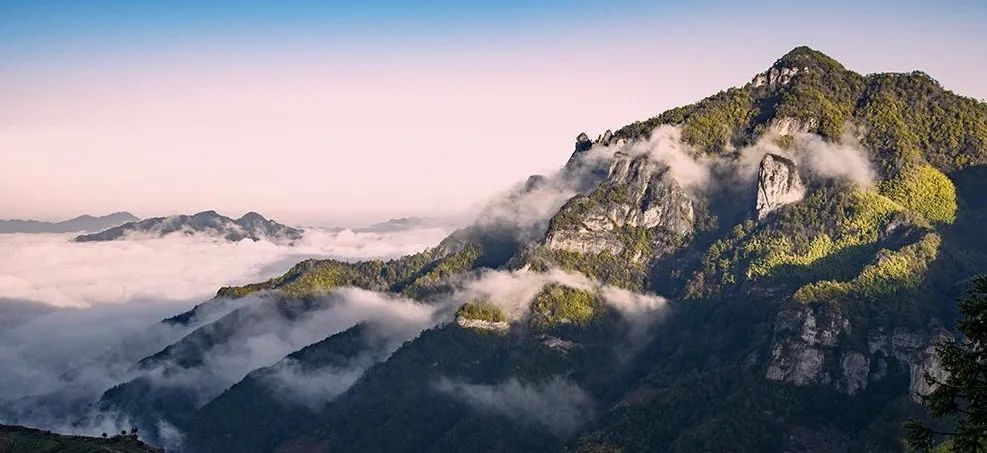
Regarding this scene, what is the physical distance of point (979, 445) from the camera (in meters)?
61.4

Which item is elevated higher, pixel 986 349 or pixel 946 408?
pixel 986 349

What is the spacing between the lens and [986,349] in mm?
62344

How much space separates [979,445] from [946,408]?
313 centimetres

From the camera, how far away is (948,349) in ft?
208

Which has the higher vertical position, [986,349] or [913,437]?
[986,349]

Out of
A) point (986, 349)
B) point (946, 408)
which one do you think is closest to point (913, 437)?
point (946, 408)

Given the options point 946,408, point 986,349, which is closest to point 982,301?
point 986,349

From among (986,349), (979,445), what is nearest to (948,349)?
(986,349)

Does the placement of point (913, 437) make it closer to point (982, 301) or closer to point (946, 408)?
point (946, 408)

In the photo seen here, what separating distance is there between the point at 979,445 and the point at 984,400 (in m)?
3.02

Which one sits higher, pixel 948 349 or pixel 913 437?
pixel 948 349

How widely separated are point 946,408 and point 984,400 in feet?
9.15

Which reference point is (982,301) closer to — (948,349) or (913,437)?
(948,349)

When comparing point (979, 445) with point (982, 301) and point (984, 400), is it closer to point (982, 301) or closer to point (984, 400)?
point (984, 400)
